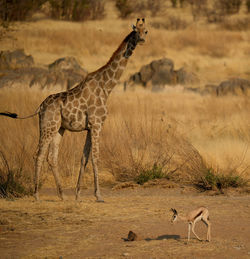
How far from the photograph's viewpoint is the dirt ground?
5074 millimetres

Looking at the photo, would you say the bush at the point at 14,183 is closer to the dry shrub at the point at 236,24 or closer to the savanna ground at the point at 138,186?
the savanna ground at the point at 138,186

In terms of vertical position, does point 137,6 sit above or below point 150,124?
above

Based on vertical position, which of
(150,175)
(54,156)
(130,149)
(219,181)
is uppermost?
(54,156)

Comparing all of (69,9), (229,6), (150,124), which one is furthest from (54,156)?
(229,6)

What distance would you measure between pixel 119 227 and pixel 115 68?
2.94 meters

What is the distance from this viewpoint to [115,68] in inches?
325

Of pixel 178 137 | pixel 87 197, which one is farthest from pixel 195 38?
pixel 87 197

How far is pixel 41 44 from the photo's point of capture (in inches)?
1282

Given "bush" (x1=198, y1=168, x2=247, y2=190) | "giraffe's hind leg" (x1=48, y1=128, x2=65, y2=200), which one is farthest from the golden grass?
"giraffe's hind leg" (x1=48, y1=128, x2=65, y2=200)

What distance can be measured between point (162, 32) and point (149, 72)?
12.9m

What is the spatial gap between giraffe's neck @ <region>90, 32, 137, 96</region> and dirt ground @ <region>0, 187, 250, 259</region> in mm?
1689

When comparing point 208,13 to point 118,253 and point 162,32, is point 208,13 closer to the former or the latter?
point 162,32

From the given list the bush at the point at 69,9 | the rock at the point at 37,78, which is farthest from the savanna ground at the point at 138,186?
the bush at the point at 69,9

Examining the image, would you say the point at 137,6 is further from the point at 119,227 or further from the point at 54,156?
the point at 119,227
